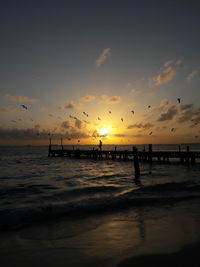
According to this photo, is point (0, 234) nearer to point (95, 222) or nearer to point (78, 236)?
point (78, 236)

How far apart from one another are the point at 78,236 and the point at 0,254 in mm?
1984

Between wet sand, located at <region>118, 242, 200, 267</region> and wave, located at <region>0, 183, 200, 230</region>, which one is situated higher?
wet sand, located at <region>118, 242, 200, 267</region>

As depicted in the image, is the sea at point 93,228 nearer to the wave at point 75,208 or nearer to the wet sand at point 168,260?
the wave at point 75,208

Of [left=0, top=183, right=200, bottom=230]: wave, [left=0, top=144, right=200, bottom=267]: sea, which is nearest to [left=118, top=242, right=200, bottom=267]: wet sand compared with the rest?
[left=0, top=144, right=200, bottom=267]: sea

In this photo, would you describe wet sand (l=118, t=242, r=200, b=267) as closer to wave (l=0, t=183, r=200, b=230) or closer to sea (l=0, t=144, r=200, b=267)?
sea (l=0, t=144, r=200, b=267)

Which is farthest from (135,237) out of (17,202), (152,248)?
(17,202)

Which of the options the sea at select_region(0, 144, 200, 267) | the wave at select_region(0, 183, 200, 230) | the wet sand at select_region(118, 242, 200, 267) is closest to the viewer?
the wet sand at select_region(118, 242, 200, 267)

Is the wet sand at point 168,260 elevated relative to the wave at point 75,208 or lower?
elevated

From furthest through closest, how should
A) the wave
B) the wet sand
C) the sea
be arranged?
the wave
the sea
the wet sand

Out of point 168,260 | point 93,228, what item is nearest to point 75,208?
point 93,228

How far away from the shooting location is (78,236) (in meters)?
5.47

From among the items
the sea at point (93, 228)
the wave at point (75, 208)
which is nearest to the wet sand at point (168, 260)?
the sea at point (93, 228)

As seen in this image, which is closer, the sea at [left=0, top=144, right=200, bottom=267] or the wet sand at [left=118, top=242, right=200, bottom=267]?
the wet sand at [left=118, top=242, right=200, bottom=267]

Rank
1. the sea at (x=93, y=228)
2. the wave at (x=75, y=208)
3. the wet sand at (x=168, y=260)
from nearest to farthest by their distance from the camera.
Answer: the wet sand at (x=168, y=260), the sea at (x=93, y=228), the wave at (x=75, y=208)
